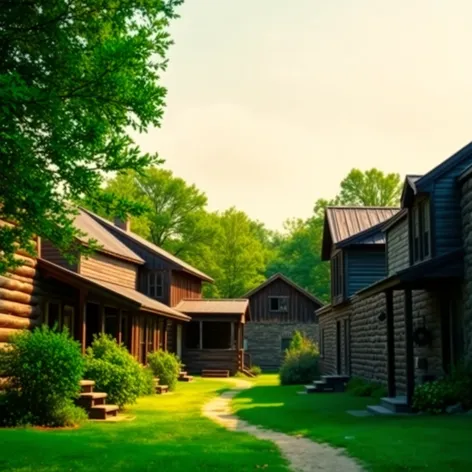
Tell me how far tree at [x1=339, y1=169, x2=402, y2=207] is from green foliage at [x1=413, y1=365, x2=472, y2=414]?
51614 mm

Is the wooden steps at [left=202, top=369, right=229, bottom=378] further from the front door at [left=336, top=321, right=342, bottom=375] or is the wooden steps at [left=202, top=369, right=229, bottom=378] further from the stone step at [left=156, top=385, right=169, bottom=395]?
the stone step at [left=156, top=385, right=169, bottom=395]

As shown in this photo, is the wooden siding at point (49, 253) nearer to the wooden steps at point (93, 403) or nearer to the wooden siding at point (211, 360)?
the wooden steps at point (93, 403)

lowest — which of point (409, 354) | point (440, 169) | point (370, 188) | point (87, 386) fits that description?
point (87, 386)

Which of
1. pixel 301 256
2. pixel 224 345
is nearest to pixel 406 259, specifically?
pixel 224 345

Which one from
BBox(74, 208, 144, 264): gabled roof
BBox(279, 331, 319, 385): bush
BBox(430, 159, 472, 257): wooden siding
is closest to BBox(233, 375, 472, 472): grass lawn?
BBox(430, 159, 472, 257): wooden siding

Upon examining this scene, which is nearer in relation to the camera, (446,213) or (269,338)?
(446,213)

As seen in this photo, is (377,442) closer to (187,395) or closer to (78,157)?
(78,157)

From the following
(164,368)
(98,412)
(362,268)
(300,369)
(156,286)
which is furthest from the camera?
(156,286)

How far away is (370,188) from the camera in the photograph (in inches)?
2776

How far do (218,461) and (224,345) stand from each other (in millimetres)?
41952

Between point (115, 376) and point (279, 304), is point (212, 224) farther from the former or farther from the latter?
point (115, 376)

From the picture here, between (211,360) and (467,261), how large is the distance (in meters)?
31.1

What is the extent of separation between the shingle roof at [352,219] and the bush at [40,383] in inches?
786

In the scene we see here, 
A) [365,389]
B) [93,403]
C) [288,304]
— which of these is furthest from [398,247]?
[288,304]
